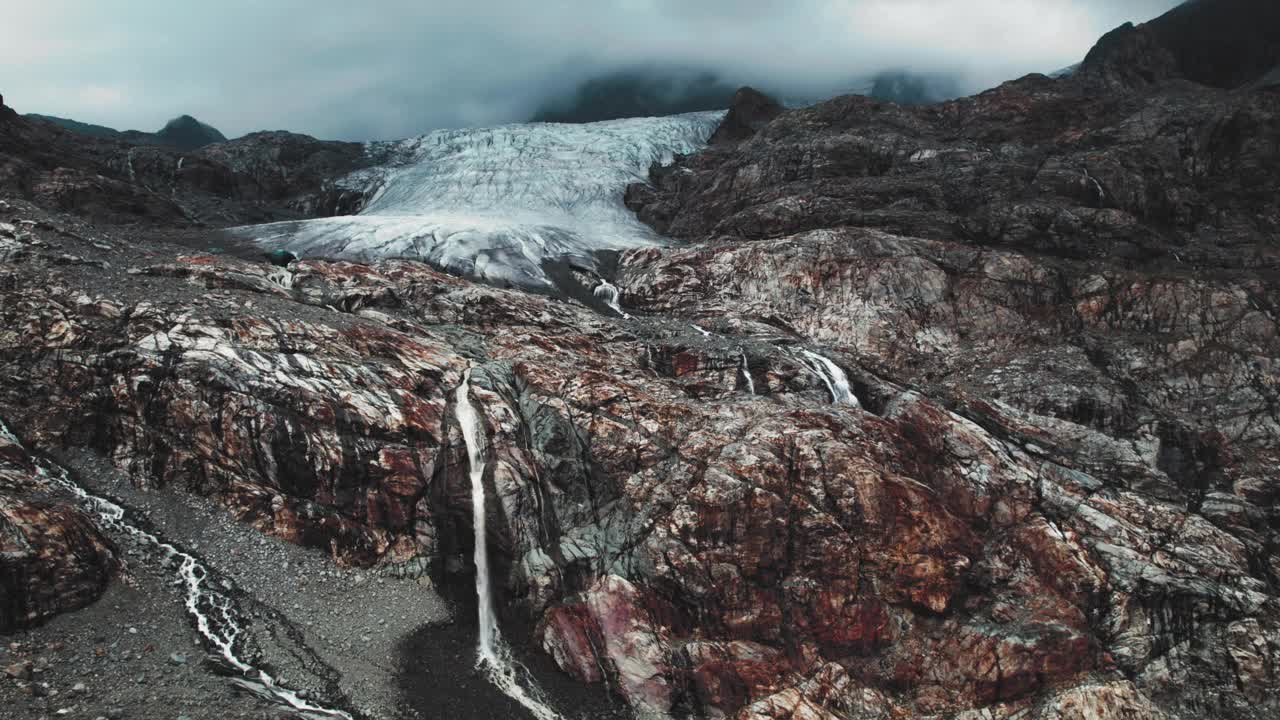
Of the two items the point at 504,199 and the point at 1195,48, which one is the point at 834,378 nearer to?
the point at 504,199

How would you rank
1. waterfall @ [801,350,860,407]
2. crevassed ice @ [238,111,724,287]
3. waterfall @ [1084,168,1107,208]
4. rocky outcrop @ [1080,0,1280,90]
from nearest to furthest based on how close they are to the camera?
waterfall @ [801,350,860,407]
waterfall @ [1084,168,1107,208]
crevassed ice @ [238,111,724,287]
rocky outcrop @ [1080,0,1280,90]

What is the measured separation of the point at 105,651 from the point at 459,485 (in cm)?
768

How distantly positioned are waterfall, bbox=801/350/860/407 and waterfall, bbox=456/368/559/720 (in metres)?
12.0

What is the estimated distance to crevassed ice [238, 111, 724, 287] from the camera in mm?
34656

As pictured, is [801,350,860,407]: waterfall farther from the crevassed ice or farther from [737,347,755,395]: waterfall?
the crevassed ice

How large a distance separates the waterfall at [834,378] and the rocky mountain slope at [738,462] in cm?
12

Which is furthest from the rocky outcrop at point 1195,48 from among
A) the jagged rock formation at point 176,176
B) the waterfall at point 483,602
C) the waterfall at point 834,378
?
the jagged rock formation at point 176,176

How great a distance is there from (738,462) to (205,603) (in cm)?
1271

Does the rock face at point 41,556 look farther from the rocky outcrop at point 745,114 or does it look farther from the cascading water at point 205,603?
the rocky outcrop at point 745,114

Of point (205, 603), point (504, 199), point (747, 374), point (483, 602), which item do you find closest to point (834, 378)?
point (747, 374)

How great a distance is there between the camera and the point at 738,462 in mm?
16844

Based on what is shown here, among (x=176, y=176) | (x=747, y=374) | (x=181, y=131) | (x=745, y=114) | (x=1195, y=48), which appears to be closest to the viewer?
(x=747, y=374)

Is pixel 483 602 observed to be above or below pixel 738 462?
below

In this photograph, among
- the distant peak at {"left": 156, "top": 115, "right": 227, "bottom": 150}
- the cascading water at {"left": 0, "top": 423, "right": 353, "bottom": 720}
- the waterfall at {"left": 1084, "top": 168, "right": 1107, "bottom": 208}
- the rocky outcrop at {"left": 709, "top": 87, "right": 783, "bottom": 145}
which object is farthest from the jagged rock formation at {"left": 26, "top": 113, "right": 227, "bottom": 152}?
the waterfall at {"left": 1084, "top": 168, "right": 1107, "bottom": 208}
